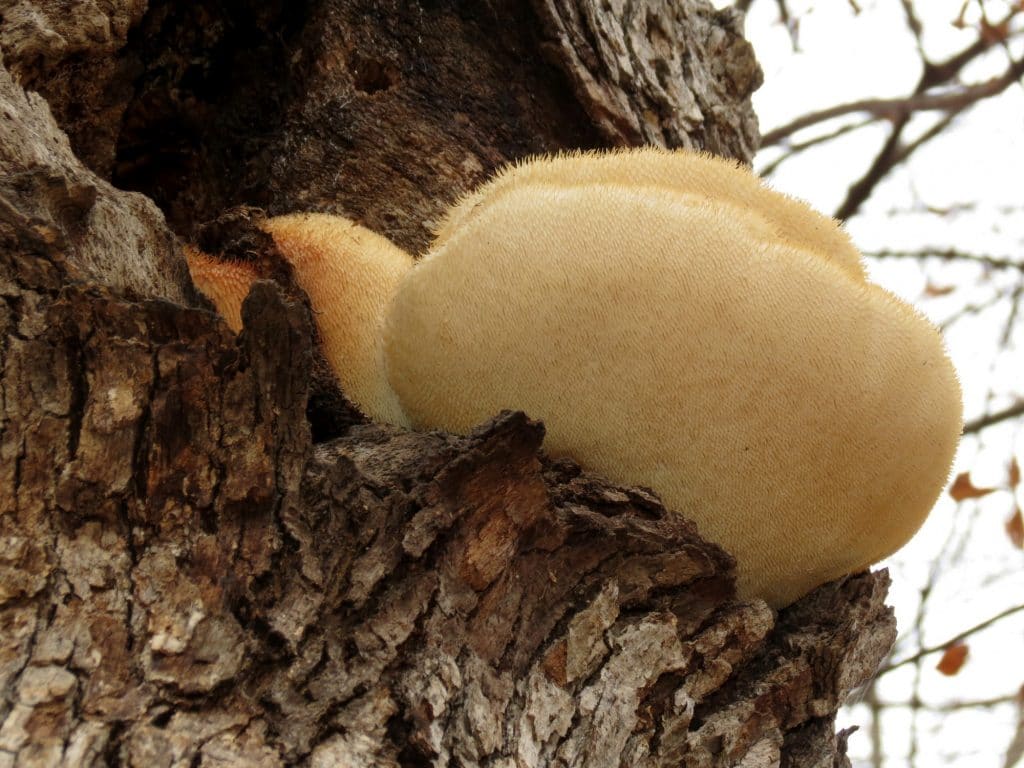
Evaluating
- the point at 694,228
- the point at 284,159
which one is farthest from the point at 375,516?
the point at 284,159

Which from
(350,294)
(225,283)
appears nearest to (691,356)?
(350,294)

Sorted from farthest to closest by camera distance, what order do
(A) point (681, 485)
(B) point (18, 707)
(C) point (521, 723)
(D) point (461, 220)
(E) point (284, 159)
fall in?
(E) point (284, 159) → (D) point (461, 220) → (A) point (681, 485) → (C) point (521, 723) → (B) point (18, 707)

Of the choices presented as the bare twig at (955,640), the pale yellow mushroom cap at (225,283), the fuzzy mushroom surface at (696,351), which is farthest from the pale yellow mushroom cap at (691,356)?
the bare twig at (955,640)

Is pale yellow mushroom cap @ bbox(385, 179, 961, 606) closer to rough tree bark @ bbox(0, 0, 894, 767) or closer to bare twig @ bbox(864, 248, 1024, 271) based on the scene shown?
rough tree bark @ bbox(0, 0, 894, 767)

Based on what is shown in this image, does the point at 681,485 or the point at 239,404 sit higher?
the point at 681,485

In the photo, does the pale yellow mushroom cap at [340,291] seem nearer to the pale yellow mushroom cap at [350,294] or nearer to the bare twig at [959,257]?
the pale yellow mushroom cap at [350,294]

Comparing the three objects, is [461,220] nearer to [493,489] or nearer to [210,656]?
[493,489]
